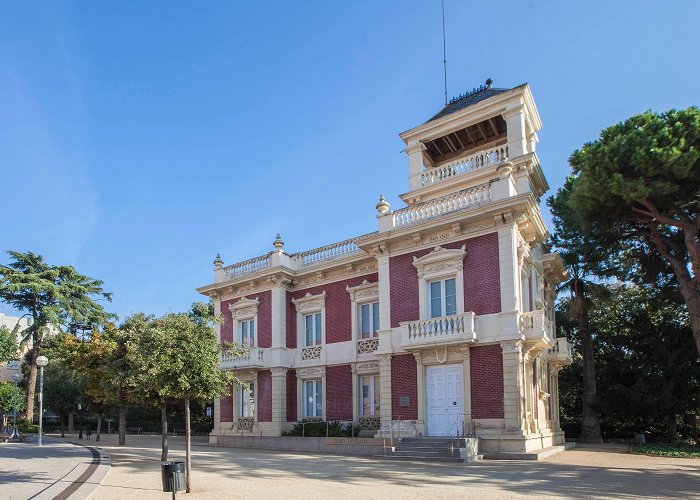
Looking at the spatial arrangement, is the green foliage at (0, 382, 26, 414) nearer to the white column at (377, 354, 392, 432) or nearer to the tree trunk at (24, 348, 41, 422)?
the tree trunk at (24, 348, 41, 422)

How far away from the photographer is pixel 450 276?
21.2 meters

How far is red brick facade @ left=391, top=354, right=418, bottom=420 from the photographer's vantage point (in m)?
21.0

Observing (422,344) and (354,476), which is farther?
(422,344)

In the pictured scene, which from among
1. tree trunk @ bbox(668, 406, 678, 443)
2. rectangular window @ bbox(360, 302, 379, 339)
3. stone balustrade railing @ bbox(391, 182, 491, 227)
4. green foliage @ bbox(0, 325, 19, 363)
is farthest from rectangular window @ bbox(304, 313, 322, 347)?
green foliage @ bbox(0, 325, 19, 363)

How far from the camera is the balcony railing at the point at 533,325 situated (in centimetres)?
1939

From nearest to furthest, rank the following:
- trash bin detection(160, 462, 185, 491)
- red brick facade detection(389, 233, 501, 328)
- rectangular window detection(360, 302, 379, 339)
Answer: trash bin detection(160, 462, 185, 491) → red brick facade detection(389, 233, 501, 328) → rectangular window detection(360, 302, 379, 339)

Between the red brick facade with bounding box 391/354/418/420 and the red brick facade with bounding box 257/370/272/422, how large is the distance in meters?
7.23

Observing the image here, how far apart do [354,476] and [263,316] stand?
1437cm

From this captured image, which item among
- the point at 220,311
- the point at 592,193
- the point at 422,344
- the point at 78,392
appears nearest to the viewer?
the point at 592,193

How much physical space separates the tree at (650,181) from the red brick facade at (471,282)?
3.28m

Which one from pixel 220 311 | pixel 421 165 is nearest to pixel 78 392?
pixel 220 311

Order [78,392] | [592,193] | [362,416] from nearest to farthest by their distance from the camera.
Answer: [592,193] < [362,416] < [78,392]

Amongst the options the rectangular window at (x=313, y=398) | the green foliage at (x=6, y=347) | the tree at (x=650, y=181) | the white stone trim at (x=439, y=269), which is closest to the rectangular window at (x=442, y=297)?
the white stone trim at (x=439, y=269)

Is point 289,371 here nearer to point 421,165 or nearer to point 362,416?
point 362,416
